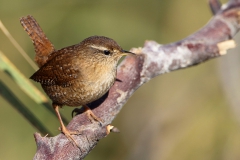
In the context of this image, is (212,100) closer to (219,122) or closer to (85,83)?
(219,122)

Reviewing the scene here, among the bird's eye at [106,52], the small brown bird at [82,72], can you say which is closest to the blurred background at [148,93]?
the small brown bird at [82,72]

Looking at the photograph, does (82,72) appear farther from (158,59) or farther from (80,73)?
(158,59)

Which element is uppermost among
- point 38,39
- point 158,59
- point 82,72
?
point 38,39

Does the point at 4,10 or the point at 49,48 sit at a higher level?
the point at 4,10

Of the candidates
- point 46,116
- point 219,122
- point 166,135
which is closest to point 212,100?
point 219,122

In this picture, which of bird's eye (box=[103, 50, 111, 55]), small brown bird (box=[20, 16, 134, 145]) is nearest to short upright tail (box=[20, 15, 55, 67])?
small brown bird (box=[20, 16, 134, 145])

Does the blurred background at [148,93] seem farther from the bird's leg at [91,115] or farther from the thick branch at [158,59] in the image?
the bird's leg at [91,115]

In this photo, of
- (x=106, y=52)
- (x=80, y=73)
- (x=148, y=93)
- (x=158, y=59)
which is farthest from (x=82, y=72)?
(x=148, y=93)
